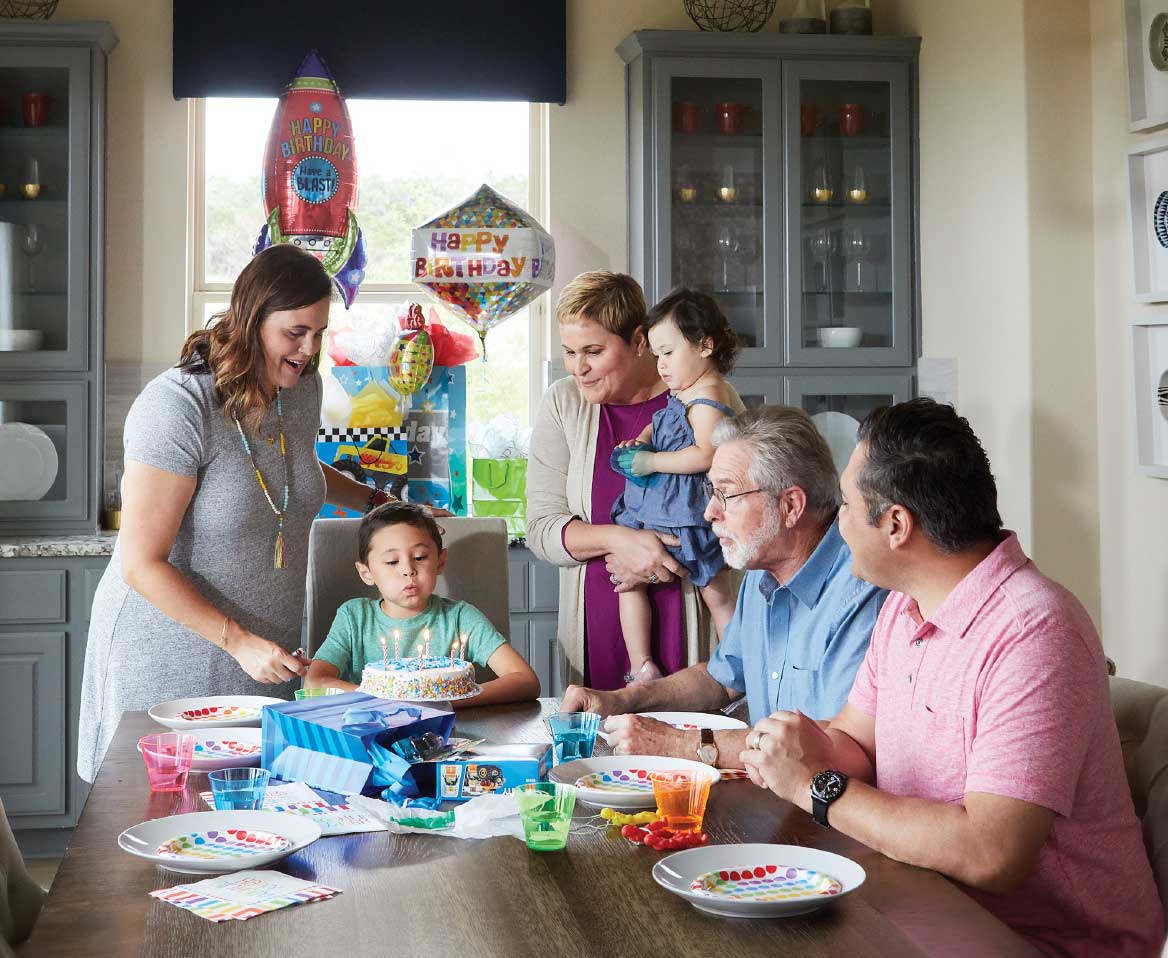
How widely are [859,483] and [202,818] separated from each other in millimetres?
909

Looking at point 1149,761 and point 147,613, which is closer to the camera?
point 1149,761

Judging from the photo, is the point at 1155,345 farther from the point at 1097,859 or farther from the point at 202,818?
the point at 202,818

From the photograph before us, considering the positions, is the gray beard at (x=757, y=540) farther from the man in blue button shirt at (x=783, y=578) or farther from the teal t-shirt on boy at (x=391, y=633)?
the teal t-shirt on boy at (x=391, y=633)

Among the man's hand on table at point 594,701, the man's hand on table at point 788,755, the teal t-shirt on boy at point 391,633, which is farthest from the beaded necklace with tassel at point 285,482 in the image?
the man's hand on table at point 788,755

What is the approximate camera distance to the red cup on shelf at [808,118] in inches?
182

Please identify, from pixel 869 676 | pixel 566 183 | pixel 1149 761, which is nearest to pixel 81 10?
pixel 566 183

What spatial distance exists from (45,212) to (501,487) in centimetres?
174

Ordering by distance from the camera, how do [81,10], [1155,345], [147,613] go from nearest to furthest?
1. [147,613]
2. [1155,345]
3. [81,10]

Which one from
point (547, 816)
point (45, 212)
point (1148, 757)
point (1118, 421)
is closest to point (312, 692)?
point (547, 816)

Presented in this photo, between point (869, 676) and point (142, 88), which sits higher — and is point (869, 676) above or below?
below

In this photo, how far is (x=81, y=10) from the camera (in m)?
4.54

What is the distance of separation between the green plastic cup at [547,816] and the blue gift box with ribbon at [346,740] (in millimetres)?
273

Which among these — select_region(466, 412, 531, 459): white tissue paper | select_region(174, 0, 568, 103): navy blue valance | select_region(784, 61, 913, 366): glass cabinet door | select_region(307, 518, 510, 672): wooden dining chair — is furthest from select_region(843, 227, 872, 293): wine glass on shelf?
select_region(307, 518, 510, 672): wooden dining chair

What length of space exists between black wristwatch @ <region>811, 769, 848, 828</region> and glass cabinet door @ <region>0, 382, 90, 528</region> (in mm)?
3274
